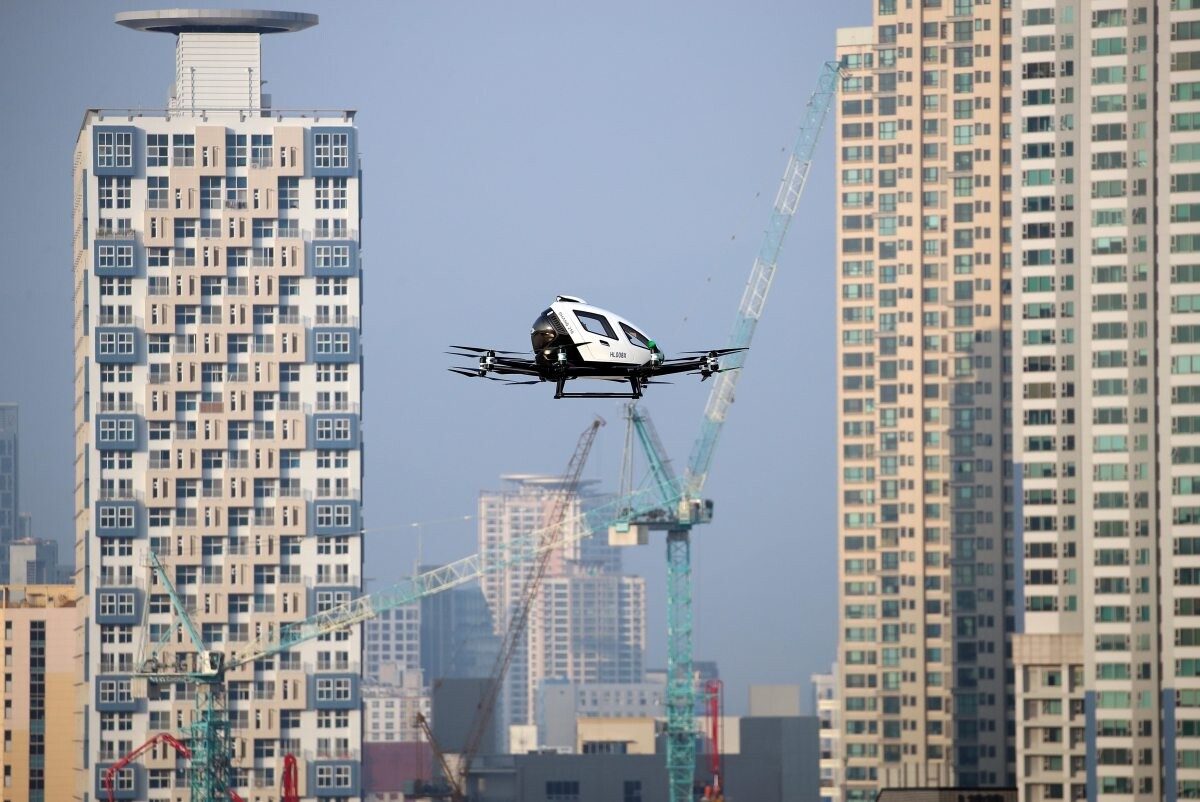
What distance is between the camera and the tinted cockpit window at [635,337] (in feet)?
297

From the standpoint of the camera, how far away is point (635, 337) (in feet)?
297

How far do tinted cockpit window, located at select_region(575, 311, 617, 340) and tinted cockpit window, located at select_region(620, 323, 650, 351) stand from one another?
0.61 m

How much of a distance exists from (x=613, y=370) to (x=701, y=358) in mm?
3042

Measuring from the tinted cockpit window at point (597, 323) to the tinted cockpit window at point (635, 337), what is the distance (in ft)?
2.00

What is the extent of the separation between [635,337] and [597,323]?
5.27 ft

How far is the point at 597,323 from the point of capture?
89812 millimetres

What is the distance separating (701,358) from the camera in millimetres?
90188

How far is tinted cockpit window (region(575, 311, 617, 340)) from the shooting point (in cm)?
8969

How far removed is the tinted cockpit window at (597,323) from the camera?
8969cm

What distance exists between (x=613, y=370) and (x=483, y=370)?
458 centimetres

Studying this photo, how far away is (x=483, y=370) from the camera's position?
8906 centimetres

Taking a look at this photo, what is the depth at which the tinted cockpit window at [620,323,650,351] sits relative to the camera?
9038 centimetres
